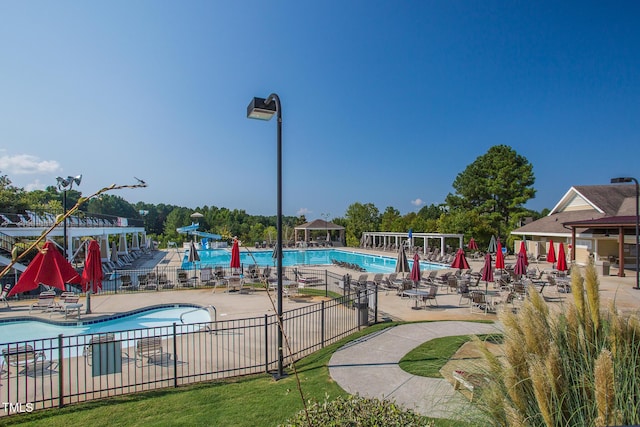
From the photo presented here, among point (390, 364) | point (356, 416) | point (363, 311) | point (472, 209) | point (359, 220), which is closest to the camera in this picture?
point (356, 416)

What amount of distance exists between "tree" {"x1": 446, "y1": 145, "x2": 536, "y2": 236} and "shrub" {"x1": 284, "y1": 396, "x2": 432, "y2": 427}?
144 feet

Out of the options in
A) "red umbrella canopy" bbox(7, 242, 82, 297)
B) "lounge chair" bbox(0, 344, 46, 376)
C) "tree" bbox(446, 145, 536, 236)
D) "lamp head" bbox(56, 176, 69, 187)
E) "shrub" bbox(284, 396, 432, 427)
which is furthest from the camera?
"tree" bbox(446, 145, 536, 236)

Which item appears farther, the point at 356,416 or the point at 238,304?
the point at 238,304

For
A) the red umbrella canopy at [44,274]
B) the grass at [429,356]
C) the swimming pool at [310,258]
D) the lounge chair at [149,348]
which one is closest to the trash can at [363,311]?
the grass at [429,356]

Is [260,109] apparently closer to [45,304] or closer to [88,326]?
[88,326]

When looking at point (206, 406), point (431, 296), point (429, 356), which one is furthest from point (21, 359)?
point (431, 296)

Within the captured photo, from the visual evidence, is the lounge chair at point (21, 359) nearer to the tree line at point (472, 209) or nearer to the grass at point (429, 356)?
the grass at point (429, 356)

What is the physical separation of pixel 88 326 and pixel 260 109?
11431 millimetres

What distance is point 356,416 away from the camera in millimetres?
2465

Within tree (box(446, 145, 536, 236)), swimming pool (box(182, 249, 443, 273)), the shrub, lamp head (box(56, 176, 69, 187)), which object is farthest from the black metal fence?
tree (box(446, 145, 536, 236))

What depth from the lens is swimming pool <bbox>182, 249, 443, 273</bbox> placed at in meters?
31.7

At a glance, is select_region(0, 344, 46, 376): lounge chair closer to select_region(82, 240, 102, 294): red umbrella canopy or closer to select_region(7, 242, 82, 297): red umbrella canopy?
select_region(7, 242, 82, 297): red umbrella canopy

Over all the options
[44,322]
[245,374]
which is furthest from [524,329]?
[44,322]

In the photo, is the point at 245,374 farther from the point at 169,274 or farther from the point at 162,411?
the point at 169,274
